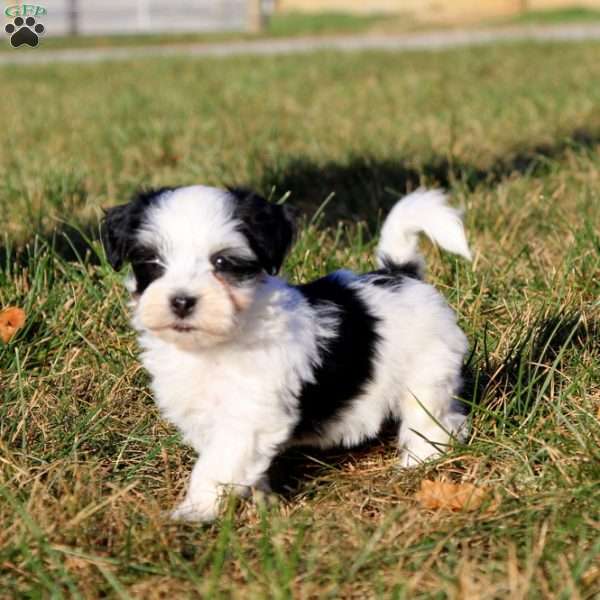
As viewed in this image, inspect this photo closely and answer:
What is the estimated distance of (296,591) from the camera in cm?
243

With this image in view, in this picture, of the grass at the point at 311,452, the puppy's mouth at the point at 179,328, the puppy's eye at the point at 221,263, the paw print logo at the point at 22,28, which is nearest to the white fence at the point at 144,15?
the paw print logo at the point at 22,28

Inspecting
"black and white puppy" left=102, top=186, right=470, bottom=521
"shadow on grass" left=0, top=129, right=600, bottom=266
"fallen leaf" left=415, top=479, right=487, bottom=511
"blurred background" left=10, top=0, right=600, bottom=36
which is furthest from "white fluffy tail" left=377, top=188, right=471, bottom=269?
"blurred background" left=10, top=0, right=600, bottom=36

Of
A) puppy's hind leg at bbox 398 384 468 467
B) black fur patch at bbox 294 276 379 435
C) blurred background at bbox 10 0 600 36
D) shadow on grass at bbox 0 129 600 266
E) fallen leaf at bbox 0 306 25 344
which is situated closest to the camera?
black fur patch at bbox 294 276 379 435

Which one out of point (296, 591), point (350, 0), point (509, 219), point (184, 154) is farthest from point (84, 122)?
point (350, 0)

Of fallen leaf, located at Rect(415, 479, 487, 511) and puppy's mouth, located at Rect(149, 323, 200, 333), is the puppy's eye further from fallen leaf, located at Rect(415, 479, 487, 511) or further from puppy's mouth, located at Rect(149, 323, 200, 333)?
fallen leaf, located at Rect(415, 479, 487, 511)

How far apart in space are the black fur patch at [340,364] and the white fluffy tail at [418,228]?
1.28 feet

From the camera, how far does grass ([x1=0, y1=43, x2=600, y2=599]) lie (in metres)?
2.49

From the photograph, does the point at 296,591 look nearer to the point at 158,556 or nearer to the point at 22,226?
the point at 158,556

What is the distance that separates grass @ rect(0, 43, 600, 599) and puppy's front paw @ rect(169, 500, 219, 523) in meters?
0.05

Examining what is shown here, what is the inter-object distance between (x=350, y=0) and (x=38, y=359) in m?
33.3

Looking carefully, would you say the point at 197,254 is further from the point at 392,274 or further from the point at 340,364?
the point at 392,274

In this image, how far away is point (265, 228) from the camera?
9.65ft

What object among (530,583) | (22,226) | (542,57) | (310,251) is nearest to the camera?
(530,583)

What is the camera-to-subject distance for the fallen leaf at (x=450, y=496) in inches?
112
